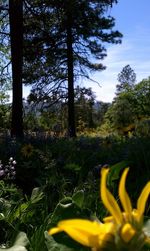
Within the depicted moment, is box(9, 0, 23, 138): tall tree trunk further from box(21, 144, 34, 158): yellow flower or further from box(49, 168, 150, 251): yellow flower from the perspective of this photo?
box(49, 168, 150, 251): yellow flower

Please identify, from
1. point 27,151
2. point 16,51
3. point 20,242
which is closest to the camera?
point 20,242

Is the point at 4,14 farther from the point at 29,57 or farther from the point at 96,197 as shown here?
the point at 96,197

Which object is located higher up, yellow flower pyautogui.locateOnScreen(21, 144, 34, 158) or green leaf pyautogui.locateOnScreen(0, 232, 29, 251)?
yellow flower pyautogui.locateOnScreen(21, 144, 34, 158)

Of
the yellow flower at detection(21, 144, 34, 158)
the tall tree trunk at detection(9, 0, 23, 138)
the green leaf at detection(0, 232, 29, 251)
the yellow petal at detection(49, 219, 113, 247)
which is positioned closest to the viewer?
the yellow petal at detection(49, 219, 113, 247)

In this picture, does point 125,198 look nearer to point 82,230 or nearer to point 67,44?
point 82,230

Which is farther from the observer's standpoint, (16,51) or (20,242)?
(16,51)

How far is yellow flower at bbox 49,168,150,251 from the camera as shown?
480 mm

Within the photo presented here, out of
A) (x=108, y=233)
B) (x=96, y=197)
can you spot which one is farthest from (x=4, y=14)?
(x=108, y=233)

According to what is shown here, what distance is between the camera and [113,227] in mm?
536

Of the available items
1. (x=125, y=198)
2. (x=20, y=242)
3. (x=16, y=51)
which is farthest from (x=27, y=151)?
(x=16, y=51)

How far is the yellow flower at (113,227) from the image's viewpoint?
48 cm

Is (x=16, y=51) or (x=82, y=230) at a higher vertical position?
(x=16, y=51)

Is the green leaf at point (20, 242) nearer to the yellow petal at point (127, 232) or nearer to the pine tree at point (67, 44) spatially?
the yellow petal at point (127, 232)

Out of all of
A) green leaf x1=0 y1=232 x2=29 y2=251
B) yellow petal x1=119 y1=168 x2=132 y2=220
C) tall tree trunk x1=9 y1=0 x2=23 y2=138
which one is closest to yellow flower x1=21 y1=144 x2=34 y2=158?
green leaf x1=0 y1=232 x2=29 y2=251
